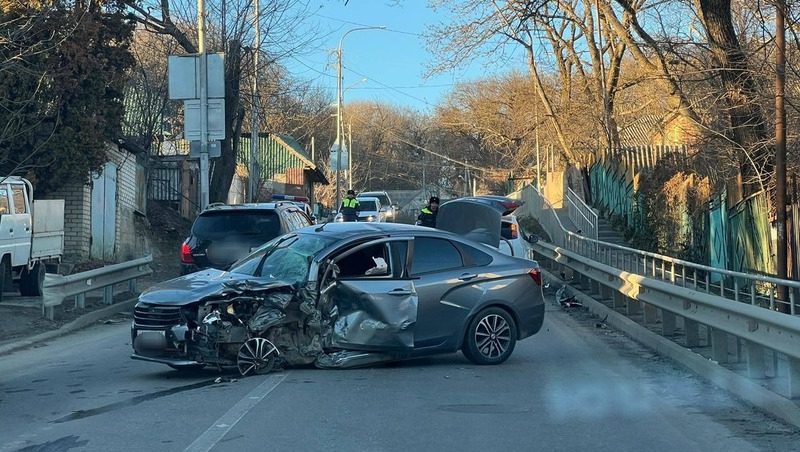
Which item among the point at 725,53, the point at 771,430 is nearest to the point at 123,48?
the point at 725,53

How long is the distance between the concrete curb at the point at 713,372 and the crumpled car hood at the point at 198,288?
14.2 ft

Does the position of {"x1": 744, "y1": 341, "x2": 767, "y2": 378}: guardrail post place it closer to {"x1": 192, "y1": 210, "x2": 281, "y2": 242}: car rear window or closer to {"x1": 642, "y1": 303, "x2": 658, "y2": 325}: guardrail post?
{"x1": 642, "y1": 303, "x2": 658, "y2": 325}: guardrail post

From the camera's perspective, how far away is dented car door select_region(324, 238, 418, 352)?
936 cm

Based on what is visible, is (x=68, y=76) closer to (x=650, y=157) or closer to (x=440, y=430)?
(x=440, y=430)

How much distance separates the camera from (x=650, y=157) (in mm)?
28719

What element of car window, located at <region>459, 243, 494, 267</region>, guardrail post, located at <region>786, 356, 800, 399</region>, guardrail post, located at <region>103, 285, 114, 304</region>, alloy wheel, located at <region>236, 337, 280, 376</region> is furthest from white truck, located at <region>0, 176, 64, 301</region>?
guardrail post, located at <region>786, 356, 800, 399</region>

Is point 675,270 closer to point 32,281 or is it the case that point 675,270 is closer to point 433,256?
point 433,256

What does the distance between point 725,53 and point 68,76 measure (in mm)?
12800

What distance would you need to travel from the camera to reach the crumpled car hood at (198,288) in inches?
346

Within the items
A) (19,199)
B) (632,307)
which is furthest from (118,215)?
(632,307)

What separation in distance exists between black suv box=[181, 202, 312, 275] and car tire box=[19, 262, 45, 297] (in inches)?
133

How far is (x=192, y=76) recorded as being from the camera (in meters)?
20.2

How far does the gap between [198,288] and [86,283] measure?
20.1ft

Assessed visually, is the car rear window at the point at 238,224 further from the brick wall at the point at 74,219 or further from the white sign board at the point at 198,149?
the brick wall at the point at 74,219
